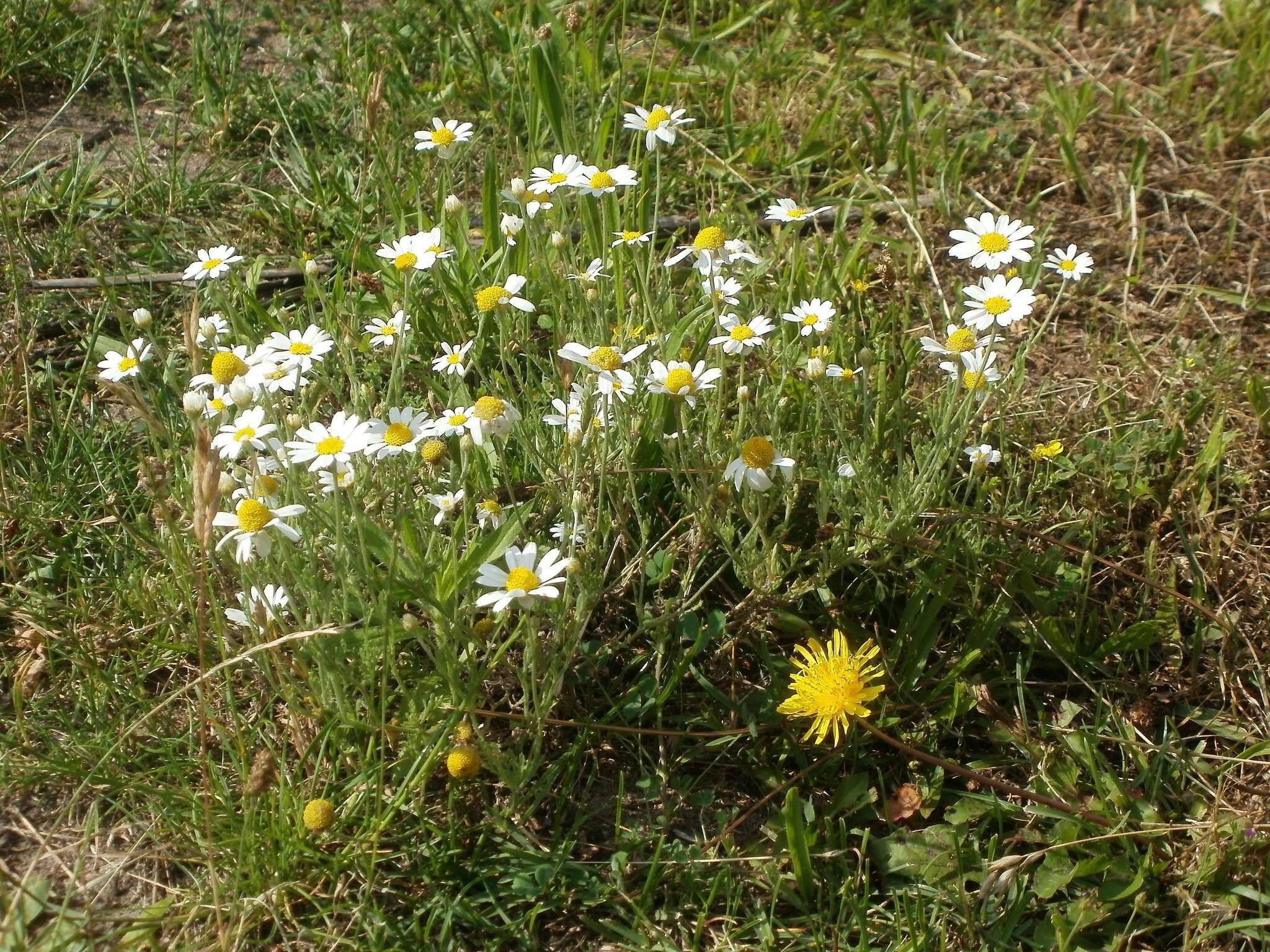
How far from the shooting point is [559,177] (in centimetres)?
255

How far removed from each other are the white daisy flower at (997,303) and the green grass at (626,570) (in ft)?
0.69

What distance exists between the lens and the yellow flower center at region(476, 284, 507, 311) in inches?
92.9

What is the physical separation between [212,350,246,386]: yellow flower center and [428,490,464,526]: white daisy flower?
0.42 meters

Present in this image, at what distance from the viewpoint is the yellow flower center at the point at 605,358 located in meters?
2.07

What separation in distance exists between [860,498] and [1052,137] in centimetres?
208

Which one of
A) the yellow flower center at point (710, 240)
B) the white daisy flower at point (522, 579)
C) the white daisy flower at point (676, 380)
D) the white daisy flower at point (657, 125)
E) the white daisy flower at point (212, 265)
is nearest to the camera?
the white daisy flower at point (522, 579)

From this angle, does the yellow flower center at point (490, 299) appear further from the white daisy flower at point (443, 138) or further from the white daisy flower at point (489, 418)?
the white daisy flower at point (443, 138)

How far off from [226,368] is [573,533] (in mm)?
707

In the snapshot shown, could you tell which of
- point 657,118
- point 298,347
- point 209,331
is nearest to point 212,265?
point 209,331

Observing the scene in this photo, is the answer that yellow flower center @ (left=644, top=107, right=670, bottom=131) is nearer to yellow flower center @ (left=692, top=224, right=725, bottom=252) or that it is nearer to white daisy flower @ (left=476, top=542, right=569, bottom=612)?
yellow flower center @ (left=692, top=224, right=725, bottom=252)

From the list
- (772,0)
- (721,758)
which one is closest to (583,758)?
(721,758)

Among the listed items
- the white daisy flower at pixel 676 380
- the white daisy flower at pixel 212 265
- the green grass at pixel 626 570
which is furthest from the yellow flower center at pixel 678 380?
the white daisy flower at pixel 212 265

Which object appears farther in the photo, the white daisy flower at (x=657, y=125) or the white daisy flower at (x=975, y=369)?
the white daisy flower at (x=657, y=125)

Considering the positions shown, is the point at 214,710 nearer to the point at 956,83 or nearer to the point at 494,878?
the point at 494,878
